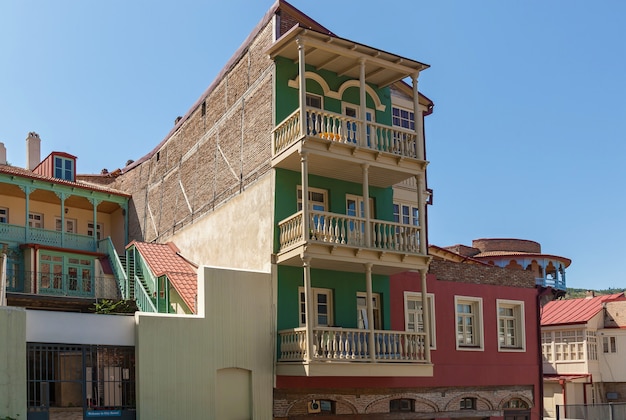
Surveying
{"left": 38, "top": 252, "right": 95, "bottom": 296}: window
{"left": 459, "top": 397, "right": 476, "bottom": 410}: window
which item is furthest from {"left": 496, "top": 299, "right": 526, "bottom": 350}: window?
{"left": 38, "top": 252, "right": 95, "bottom": 296}: window

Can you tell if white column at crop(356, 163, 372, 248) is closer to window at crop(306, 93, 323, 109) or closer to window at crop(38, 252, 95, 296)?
window at crop(306, 93, 323, 109)

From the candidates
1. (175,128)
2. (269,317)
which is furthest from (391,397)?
(175,128)

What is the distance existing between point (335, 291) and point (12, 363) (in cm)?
991

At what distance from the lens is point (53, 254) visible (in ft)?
105

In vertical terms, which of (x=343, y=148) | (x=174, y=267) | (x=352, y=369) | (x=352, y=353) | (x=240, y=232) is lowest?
(x=352, y=369)

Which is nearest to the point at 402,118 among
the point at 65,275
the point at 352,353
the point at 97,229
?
the point at 352,353

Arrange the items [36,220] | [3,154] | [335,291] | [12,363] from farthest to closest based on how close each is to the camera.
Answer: [3,154]
[36,220]
[335,291]
[12,363]

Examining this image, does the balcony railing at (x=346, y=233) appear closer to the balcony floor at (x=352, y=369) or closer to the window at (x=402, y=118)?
the balcony floor at (x=352, y=369)

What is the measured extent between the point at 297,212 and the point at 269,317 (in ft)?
10.6

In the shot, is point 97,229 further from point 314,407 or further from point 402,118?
point 314,407

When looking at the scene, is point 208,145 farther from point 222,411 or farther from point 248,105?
point 222,411

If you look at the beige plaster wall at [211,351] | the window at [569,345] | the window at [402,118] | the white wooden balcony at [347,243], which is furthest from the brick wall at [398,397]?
the window at [569,345]

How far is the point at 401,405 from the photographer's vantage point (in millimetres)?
25234

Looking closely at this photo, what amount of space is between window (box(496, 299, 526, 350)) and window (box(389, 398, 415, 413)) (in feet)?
17.1
